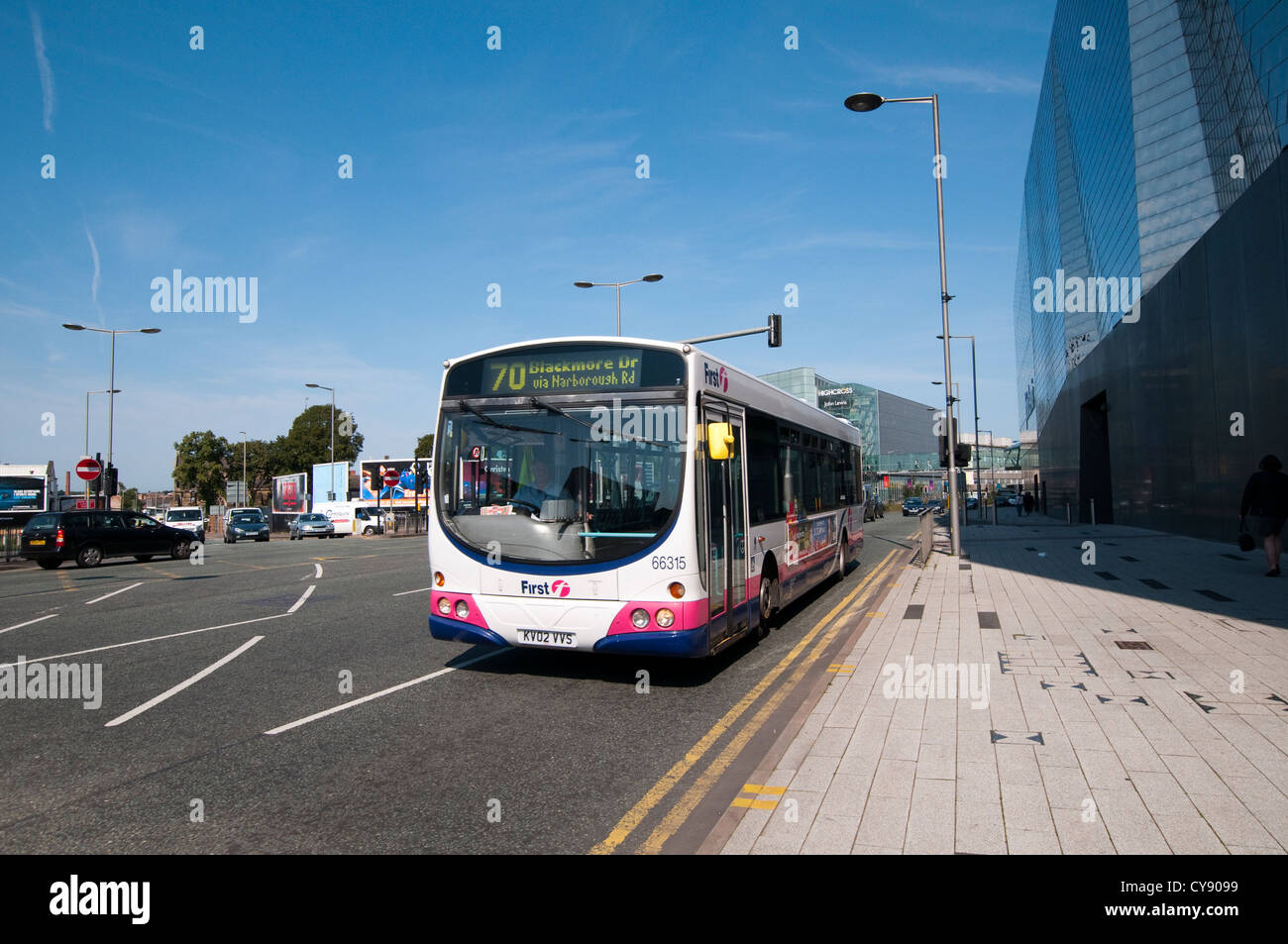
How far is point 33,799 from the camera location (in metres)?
4.47

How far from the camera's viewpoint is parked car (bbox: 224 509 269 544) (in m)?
40.0

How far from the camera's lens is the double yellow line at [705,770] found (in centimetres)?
393

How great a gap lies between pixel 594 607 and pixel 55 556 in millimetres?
22266

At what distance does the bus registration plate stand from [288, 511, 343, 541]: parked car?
1716 inches

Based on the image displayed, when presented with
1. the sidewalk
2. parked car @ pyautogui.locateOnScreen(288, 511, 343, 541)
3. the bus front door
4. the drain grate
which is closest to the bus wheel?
the bus front door

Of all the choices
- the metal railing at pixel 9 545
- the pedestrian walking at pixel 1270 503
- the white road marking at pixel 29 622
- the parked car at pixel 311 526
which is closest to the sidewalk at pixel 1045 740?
the pedestrian walking at pixel 1270 503

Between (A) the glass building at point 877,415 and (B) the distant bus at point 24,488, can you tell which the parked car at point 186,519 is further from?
(A) the glass building at point 877,415

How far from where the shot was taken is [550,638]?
682 cm

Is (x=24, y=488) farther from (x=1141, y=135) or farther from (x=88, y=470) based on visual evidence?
(x=1141, y=135)

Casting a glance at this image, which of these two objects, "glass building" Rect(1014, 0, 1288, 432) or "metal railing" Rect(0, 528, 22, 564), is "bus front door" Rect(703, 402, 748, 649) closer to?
"glass building" Rect(1014, 0, 1288, 432)

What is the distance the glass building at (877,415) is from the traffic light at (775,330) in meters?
86.4

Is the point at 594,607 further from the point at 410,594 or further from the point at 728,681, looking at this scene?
the point at 410,594

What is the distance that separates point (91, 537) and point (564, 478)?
863 inches
